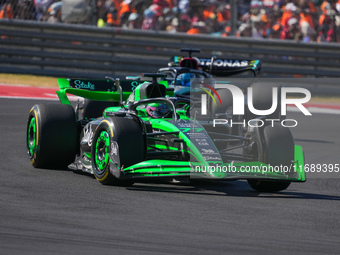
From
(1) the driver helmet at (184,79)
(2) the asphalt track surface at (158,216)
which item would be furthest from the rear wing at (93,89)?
(1) the driver helmet at (184,79)

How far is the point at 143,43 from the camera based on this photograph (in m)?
18.4

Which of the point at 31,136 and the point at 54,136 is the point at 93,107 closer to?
the point at 31,136

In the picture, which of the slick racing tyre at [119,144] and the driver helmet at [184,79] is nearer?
the slick racing tyre at [119,144]

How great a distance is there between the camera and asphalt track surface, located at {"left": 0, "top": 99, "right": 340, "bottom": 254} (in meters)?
5.07

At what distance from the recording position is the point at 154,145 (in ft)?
27.1

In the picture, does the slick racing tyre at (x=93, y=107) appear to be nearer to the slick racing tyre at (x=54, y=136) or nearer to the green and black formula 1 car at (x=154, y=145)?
the green and black formula 1 car at (x=154, y=145)

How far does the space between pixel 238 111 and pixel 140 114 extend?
1629 mm

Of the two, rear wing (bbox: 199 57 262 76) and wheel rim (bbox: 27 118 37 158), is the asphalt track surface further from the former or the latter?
rear wing (bbox: 199 57 262 76)

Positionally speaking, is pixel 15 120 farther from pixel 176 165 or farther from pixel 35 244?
pixel 35 244

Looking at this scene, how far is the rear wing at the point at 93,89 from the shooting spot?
30.3ft

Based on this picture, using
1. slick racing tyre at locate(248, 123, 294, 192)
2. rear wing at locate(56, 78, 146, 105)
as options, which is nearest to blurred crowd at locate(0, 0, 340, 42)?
rear wing at locate(56, 78, 146, 105)

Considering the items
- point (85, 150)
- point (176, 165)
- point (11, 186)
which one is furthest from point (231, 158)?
point (11, 186)

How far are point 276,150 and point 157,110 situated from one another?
154 cm

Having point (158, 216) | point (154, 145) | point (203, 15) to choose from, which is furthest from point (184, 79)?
point (158, 216)
